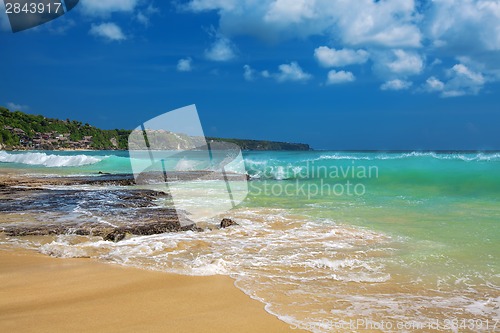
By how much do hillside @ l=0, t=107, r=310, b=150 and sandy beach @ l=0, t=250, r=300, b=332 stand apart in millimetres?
80180

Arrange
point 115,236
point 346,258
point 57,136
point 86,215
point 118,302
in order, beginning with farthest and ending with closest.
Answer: point 57,136
point 86,215
point 115,236
point 346,258
point 118,302

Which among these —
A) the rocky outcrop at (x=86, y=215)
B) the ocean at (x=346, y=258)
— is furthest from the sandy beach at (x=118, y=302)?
the rocky outcrop at (x=86, y=215)

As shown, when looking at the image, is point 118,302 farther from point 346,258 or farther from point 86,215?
point 86,215

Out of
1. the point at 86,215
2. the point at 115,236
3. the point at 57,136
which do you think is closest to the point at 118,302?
the point at 115,236

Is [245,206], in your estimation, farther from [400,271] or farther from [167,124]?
[400,271]

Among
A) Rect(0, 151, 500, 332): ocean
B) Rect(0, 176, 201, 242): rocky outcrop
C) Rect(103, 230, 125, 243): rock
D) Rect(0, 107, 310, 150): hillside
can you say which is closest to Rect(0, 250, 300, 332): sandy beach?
Rect(0, 151, 500, 332): ocean

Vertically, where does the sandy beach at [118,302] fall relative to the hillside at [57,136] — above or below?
below

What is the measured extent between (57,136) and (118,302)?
365 ft

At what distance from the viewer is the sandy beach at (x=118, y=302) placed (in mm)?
3250

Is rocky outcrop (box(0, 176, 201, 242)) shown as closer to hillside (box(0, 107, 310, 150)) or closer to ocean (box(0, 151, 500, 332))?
ocean (box(0, 151, 500, 332))

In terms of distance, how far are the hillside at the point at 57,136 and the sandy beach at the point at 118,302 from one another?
263 ft

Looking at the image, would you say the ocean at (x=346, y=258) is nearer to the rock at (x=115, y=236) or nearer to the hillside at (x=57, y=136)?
the rock at (x=115, y=236)

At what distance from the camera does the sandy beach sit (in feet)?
10.7

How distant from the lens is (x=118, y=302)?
377cm
